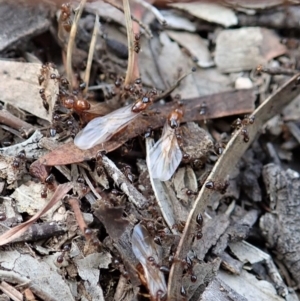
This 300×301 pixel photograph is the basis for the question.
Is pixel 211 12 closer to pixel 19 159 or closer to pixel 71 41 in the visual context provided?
pixel 71 41

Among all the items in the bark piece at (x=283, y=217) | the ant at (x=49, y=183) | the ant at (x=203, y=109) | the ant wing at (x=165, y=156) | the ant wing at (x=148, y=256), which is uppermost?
the ant at (x=49, y=183)

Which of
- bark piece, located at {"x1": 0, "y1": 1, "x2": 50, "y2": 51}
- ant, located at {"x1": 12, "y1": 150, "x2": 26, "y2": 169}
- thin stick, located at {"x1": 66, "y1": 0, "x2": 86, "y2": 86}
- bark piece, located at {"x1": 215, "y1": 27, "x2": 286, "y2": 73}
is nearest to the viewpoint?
ant, located at {"x1": 12, "y1": 150, "x2": 26, "y2": 169}

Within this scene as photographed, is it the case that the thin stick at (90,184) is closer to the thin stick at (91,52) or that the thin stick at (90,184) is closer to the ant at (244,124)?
the thin stick at (91,52)

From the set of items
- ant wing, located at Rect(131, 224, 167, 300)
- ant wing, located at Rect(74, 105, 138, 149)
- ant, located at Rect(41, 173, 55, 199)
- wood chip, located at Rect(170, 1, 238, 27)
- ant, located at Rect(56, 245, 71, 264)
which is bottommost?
ant wing, located at Rect(131, 224, 167, 300)

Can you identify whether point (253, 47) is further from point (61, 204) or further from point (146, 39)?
point (61, 204)

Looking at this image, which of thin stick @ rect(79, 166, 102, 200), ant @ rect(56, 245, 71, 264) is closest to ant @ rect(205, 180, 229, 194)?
thin stick @ rect(79, 166, 102, 200)

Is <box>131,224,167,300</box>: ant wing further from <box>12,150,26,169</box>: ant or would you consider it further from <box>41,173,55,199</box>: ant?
<box>12,150,26,169</box>: ant

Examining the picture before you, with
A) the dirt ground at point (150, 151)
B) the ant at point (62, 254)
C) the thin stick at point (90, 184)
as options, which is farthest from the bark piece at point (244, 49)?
the ant at point (62, 254)
